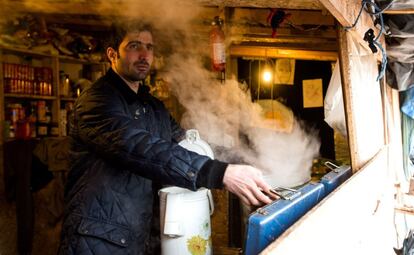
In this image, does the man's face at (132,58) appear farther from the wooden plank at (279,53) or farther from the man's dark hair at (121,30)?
the wooden plank at (279,53)

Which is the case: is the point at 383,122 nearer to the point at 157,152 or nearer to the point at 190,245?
the point at 190,245

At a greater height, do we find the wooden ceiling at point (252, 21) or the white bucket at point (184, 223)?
the wooden ceiling at point (252, 21)

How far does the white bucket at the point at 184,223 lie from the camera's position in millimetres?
2451

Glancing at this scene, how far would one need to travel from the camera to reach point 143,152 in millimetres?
1917

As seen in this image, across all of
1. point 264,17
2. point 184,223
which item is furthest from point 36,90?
point 184,223

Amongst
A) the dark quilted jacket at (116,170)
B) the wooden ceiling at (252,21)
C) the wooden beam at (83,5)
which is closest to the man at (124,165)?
the dark quilted jacket at (116,170)

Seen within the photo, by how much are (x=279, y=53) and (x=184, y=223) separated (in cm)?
382

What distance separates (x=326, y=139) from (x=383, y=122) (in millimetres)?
1634

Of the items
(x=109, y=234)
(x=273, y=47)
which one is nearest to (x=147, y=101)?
(x=109, y=234)

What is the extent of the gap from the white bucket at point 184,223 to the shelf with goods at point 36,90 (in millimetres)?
3702

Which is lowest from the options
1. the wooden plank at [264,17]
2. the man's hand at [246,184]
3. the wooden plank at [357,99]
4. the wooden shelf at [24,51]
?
the man's hand at [246,184]

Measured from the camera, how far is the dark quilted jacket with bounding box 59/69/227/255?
1.88 meters

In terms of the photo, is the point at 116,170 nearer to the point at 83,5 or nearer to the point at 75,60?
the point at 83,5

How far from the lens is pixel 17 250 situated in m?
5.11
